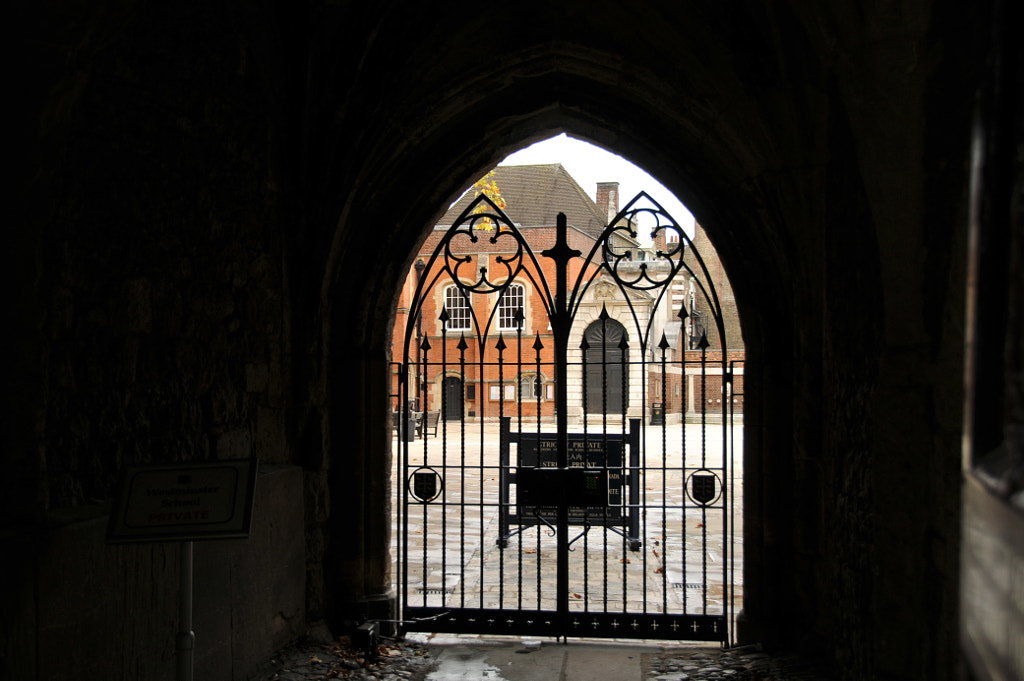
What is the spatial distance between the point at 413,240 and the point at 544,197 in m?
18.3

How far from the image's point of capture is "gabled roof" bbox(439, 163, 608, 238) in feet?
71.4

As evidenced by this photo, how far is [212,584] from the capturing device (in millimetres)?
3260

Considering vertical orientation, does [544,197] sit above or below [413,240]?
above

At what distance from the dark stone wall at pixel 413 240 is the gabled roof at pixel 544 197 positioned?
56.0 feet

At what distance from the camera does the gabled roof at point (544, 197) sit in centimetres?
2177

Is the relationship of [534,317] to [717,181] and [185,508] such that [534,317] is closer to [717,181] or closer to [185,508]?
[717,181]

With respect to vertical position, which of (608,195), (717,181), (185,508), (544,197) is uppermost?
(608,195)

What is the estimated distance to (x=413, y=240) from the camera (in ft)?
14.9

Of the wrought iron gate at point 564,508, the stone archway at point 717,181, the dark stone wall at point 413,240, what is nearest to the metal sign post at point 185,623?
the dark stone wall at point 413,240

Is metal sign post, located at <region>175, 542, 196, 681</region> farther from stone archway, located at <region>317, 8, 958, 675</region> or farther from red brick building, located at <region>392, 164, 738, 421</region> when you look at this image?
red brick building, located at <region>392, 164, 738, 421</region>

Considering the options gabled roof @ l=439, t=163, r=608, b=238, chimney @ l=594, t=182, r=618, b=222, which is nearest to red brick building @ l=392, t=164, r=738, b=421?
gabled roof @ l=439, t=163, r=608, b=238

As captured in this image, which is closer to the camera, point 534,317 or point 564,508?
point 564,508

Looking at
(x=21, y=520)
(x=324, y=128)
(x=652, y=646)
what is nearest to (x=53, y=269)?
(x=21, y=520)

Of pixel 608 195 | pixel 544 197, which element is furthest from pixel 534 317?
pixel 608 195
